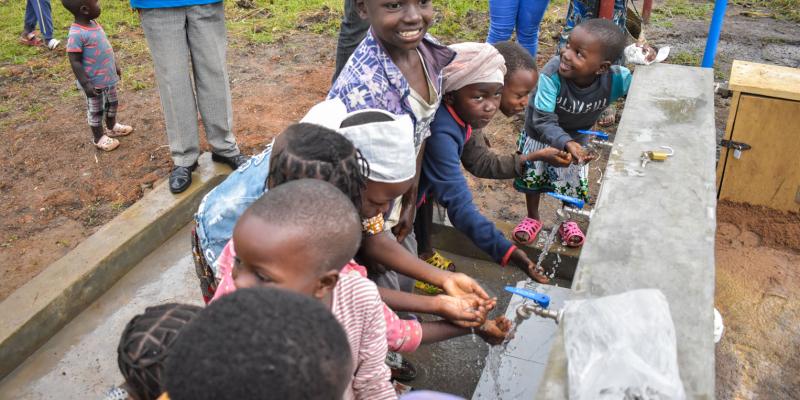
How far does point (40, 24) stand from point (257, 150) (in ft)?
12.0

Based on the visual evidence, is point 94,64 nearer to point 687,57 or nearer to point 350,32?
point 350,32

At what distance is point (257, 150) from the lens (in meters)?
4.43

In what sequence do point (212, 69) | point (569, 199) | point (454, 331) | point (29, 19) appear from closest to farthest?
point (454, 331) < point (569, 199) < point (212, 69) < point (29, 19)

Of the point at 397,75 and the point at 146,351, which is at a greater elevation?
the point at 397,75

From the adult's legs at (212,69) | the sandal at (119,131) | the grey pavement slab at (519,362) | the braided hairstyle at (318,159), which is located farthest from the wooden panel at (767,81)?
the sandal at (119,131)

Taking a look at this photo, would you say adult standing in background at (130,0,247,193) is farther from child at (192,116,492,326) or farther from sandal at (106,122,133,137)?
child at (192,116,492,326)

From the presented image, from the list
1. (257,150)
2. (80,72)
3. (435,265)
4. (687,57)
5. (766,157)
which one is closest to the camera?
(435,265)

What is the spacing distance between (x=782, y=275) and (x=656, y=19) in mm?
4877

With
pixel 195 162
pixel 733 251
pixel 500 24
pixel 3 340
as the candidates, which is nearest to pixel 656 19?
pixel 500 24

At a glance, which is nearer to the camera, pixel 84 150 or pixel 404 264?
pixel 404 264

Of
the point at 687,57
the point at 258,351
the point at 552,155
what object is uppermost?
the point at 258,351

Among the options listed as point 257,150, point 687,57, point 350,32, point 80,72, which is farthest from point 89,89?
point 687,57

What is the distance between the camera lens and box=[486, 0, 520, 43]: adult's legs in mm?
3992

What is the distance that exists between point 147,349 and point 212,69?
2348 mm
